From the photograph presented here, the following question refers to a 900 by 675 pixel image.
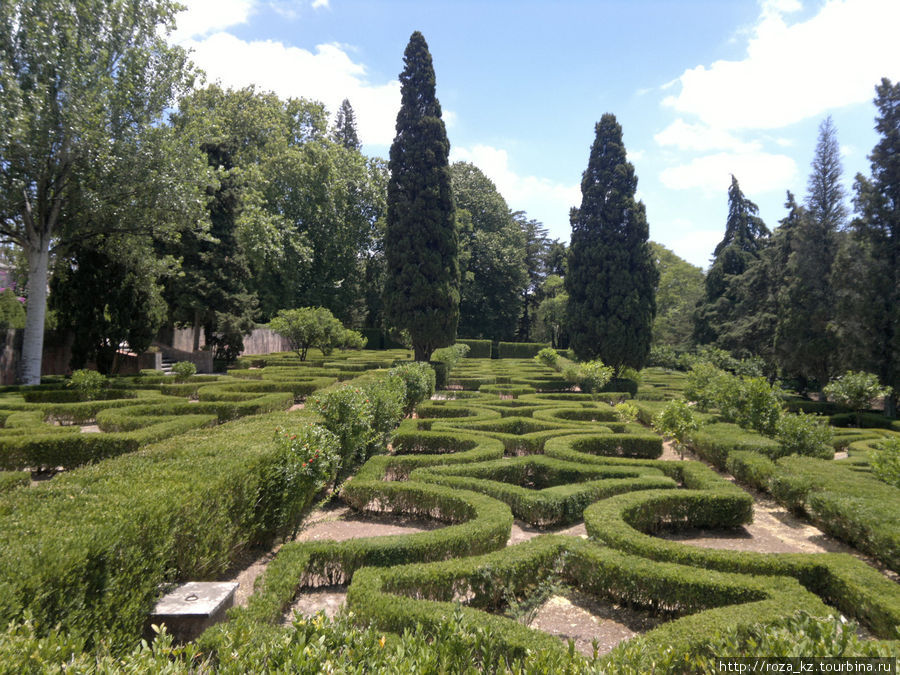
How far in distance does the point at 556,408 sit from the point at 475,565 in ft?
26.8

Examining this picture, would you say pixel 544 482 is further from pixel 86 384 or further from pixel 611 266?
pixel 611 266

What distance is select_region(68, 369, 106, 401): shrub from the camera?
1130 centimetres

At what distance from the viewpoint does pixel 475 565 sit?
408 cm

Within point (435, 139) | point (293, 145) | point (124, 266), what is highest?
point (293, 145)

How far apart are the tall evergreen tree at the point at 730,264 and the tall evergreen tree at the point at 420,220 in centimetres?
2046

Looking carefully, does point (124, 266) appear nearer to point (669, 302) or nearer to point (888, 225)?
point (888, 225)

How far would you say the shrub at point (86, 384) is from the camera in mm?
11305

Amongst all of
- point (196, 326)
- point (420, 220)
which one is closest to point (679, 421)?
point (420, 220)

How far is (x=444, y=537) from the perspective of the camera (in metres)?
4.63

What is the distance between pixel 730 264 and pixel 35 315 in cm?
3980

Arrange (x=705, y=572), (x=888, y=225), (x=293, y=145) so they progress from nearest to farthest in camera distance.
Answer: (x=705, y=572)
(x=888, y=225)
(x=293, y=145)

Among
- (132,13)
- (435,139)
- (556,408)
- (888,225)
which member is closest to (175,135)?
(132,13)

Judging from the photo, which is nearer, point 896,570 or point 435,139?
point 896,570

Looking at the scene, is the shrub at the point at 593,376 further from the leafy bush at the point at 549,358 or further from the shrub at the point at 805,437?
the leafy bush at the point at 549,358
